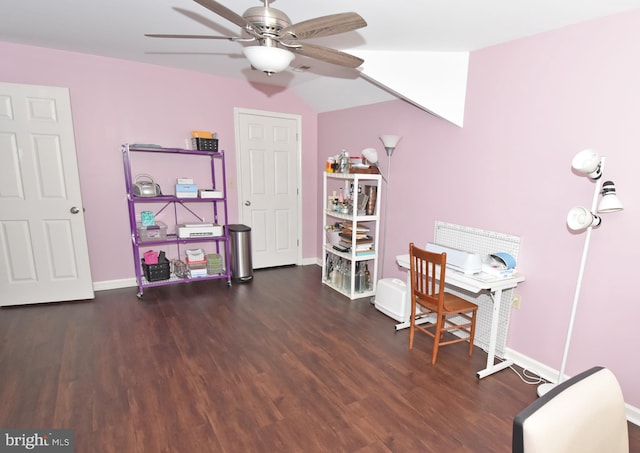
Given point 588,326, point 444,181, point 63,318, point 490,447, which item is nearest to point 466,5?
point 444,181

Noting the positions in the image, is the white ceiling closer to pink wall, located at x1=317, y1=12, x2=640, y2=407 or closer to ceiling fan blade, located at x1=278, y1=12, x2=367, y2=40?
pink wall, located at x1=317, y1=12, x2=640, y2=407

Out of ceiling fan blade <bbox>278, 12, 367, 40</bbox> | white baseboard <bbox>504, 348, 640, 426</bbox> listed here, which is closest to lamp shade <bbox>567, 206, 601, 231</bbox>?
white baseboard <bbox>504, 348, 640, 426</bbox>

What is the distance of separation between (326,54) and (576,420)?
6.10ft

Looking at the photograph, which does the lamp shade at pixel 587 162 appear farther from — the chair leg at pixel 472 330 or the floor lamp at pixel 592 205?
the chair leg at pixel 472 330

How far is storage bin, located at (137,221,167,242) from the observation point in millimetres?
3729

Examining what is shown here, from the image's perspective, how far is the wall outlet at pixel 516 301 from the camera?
2586mm

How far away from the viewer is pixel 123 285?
13.3ft

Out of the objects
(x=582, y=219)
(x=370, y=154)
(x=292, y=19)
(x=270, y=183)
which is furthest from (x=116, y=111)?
(x=582, y=219)

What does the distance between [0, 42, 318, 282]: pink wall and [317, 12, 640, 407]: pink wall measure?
8.72 feet

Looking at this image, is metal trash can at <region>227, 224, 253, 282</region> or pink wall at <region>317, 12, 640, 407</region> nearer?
pink wall at <region>317, 12, 640, 407</region>

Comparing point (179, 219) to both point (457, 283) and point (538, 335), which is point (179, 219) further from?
point (538, 335)

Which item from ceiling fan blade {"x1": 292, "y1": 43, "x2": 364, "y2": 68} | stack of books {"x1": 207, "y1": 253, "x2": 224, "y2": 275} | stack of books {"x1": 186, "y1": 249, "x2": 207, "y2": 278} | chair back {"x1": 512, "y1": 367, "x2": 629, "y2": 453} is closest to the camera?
chair back {"x1": 512, "y1": 367, "x2": 629, "y2": 453}

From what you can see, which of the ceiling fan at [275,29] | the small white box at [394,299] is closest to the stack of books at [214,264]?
the small white box at [394,299]

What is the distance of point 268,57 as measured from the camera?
1.60 m
